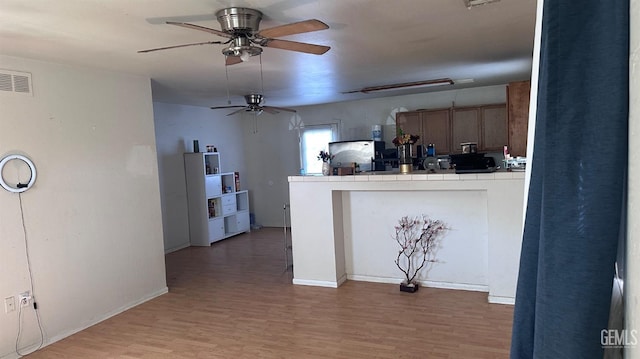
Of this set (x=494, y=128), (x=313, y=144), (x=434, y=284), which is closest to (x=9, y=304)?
(x=434, y=284)

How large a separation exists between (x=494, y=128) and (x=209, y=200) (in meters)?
4.76

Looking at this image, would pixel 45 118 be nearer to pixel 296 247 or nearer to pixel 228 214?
pixel 296 247

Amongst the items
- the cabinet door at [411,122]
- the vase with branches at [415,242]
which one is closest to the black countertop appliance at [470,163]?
the vase with branches at [415,242]

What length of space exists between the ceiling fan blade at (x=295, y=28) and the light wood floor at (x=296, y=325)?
2223 mm

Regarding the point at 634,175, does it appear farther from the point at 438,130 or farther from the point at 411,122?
the point at 411,122

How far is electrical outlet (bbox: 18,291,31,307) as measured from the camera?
3.31 meters

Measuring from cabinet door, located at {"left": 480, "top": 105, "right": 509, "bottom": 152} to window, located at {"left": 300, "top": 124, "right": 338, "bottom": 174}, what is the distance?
2.66m

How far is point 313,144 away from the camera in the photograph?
7.97 metres

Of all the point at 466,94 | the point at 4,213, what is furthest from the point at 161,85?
the point at 466,94

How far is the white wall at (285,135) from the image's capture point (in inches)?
284

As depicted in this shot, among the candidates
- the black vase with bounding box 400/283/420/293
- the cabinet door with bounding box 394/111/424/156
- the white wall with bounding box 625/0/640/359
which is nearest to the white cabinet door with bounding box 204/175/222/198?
the cabinet door with bounding box 394/111/424/156

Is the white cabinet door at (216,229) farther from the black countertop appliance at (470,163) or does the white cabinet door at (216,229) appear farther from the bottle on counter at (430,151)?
the black countertop appliance at (470,163)

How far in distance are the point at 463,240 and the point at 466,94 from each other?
330 cm

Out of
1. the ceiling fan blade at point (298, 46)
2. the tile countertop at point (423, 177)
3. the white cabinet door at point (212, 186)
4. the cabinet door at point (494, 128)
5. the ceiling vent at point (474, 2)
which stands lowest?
the white cabinet door at point (212, 186)
